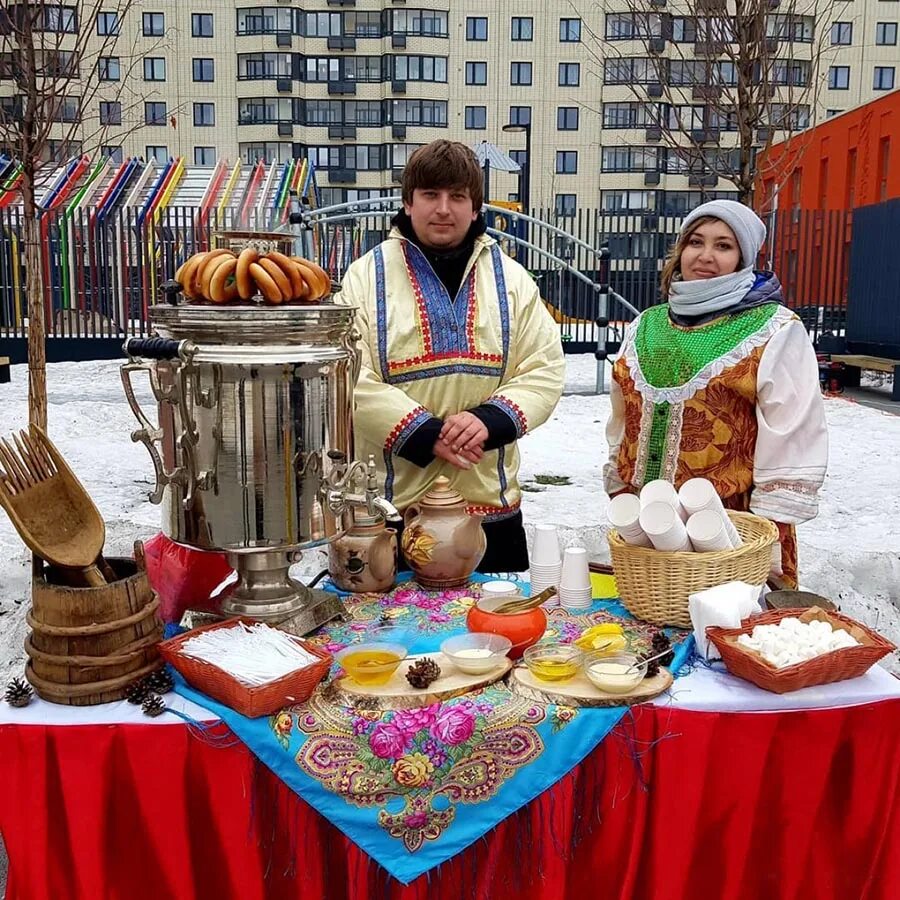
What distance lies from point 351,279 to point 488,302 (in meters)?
0.40

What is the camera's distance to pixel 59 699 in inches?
62.5

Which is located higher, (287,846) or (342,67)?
(342,67)

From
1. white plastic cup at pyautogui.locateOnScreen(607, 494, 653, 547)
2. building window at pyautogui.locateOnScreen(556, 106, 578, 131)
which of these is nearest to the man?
white plastic cup at pyautogui.locateOnScreen(607, 494, 653, 547)

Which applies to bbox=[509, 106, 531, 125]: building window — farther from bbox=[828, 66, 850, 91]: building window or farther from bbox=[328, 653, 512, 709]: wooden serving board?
bbox=[328, 653, 512, 709]: wooden serving board

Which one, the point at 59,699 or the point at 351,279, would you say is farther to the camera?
the point at 351,279

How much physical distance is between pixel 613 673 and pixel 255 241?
1.10m

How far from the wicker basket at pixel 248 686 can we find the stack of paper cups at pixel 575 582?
64 cm

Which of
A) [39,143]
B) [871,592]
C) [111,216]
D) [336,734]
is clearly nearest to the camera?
[336,734]

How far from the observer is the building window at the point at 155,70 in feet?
125

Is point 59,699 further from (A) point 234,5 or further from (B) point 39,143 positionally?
(A) point 234,5

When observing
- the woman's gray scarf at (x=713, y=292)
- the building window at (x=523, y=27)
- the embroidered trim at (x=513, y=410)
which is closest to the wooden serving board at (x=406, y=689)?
the embroidered trim at (x=513, y=410)

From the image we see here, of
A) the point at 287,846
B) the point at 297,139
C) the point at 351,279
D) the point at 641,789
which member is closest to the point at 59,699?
the point at 287,846

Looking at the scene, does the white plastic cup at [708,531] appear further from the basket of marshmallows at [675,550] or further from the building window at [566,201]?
the building window at [566,201]

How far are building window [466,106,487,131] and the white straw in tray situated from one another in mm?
40880
